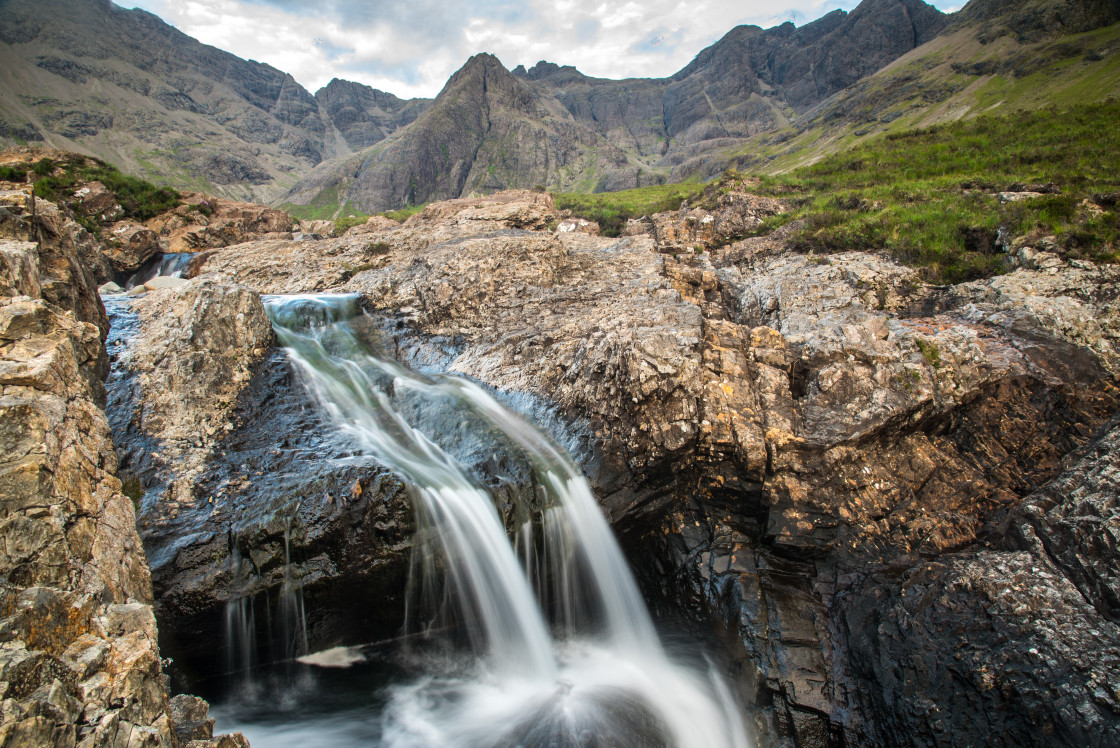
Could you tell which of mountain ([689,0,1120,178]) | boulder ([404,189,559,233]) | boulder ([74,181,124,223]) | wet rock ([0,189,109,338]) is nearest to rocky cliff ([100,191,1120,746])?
wet rock ([0,189,109,338])

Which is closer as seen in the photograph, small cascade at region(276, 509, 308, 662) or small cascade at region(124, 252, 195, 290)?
small cascade at region(276, 509, 308, 662)

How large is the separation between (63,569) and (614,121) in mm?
220858

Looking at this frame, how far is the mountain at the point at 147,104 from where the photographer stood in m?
110

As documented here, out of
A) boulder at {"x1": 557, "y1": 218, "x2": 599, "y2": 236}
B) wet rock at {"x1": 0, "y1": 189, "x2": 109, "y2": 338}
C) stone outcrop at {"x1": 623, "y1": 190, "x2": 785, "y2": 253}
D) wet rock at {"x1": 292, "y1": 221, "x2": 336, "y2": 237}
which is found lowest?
wet rock at {"x1": 0, "y1": 189, "x2": 109, "y2": 338}

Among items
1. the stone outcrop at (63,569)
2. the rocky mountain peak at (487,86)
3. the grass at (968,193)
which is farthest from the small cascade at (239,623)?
the rocky mountain peak at (487,86)

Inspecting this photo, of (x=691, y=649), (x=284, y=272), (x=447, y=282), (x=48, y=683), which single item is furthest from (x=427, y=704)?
(x=284, y=272)

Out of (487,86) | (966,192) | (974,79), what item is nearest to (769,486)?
(966,192)

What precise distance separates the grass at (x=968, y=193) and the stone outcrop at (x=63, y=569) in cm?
1569

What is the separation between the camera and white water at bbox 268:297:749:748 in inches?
251

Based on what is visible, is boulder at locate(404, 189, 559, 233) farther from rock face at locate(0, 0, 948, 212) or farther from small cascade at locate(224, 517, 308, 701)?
rock face at locate(0, 0, 948, 212)

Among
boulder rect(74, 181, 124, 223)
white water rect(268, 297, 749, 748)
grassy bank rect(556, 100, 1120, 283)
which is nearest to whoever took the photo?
white water rect(268, 297, 749, 748)

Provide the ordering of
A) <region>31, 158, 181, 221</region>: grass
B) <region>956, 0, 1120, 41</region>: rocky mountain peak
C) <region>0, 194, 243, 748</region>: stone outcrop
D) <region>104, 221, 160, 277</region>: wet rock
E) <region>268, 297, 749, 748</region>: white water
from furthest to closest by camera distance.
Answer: <region>956, 0, 1120, 41</region>: rocky mountain peak → <region>31, 158, 181, 221</region>: grass → <region>104, 221, 160, 277</region>: wet rock → <region>268, 297, 749, 748</region>: white water → <region>0, 194, 243, 748</region>: stone outcrop

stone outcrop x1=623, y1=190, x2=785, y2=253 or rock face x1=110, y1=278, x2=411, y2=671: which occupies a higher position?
stone outcrop x1=623, y1=190, x2=785, y2=253

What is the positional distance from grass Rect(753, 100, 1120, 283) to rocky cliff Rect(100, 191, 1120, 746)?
1047 mm
